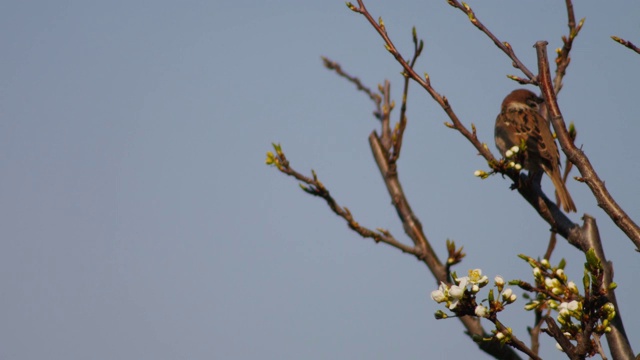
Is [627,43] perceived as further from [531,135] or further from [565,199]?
[531,135]

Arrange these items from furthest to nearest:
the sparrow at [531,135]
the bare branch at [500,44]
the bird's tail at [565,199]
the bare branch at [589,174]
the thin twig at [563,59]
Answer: the sparrow at [531,135]
the bird's tail at [565,199]
the thin twig at [563,59]
the bare branch at [500,44]
the bare branch at [589,174]

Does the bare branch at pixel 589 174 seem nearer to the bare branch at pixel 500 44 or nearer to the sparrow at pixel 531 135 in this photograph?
the bare branch at pixel 500 44

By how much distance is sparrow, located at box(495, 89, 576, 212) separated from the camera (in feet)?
22.5

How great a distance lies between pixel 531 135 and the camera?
7.76 metres

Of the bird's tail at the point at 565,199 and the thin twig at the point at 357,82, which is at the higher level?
the thin twig at the point at 357,82

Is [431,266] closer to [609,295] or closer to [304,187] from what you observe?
[304,187]

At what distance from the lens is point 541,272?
3.07m

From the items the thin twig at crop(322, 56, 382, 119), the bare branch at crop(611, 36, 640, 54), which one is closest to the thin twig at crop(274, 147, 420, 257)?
the thin twig at crop(322, 56, 382, 119)

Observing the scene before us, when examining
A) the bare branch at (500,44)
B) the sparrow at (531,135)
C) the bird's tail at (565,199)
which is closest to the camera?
the bare branch at (500,44)

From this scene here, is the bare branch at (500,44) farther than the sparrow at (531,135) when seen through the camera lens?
No

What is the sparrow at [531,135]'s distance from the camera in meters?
6.85

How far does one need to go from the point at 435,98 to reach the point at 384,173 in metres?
1.94

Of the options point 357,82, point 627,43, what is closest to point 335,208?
point 357,82

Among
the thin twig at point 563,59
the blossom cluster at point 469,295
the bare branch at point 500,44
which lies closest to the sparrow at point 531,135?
the thin twig at point 563,59
